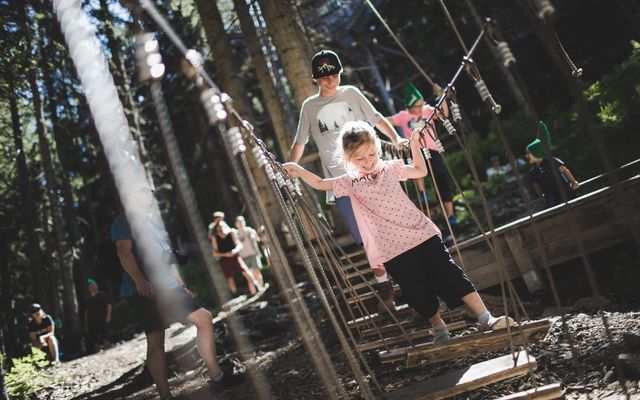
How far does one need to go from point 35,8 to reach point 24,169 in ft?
11.6

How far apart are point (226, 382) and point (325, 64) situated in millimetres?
2709

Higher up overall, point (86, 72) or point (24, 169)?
point (86, 72)

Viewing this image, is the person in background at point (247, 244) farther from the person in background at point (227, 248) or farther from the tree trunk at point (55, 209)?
the tree trunk at point (55, 209)

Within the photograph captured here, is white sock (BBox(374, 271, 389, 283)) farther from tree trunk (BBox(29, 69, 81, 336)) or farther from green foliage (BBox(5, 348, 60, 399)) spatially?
tree trunk (BBox(29, 69, 81, 336))

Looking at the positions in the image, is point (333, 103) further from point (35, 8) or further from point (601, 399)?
point (35, 8)

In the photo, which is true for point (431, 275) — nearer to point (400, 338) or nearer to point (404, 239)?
point (404, 239)

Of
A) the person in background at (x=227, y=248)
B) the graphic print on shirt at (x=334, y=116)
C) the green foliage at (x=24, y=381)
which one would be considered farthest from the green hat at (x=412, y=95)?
the green foliage at (x=24, y=381)

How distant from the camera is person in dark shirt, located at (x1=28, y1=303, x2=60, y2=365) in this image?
8656mm

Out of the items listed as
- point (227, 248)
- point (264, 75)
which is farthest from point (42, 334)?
point (264, 75)

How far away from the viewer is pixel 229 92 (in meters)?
7.50

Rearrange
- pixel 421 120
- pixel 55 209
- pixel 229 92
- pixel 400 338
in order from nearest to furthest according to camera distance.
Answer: pixel 400 338 < pixel 421 120 < pixel 229 92 < pixel 55 209

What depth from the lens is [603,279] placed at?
16.1 ft

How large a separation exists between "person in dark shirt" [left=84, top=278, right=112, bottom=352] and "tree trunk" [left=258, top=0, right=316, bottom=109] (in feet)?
23.0

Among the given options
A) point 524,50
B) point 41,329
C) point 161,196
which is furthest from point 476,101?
point 41,329
